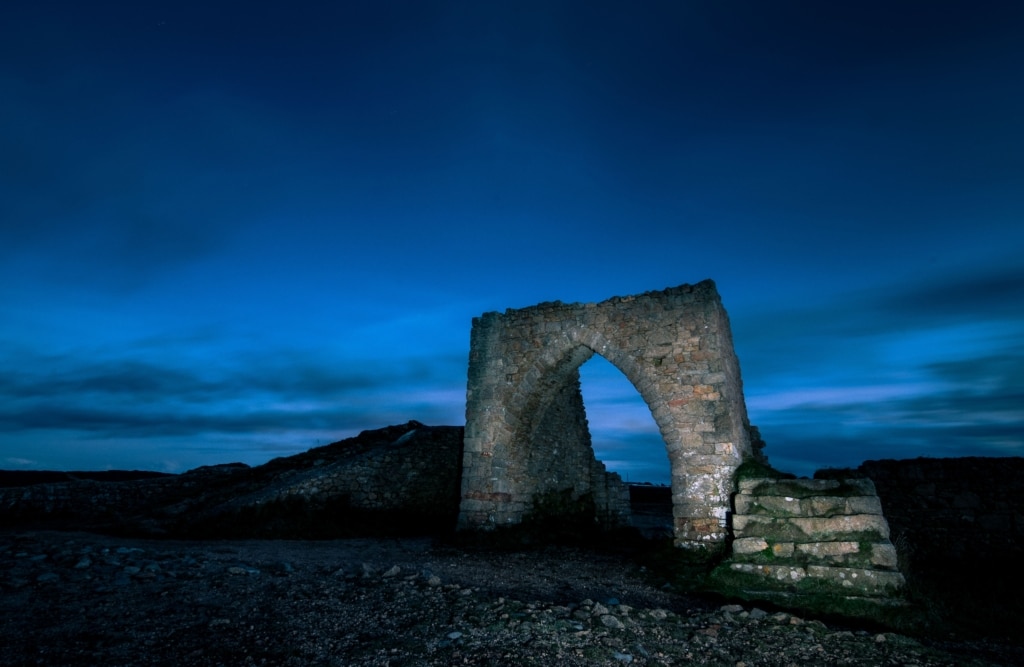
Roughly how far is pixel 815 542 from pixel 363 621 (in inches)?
239

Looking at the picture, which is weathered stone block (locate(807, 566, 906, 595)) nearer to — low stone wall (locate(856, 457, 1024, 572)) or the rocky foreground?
the rocky foreground

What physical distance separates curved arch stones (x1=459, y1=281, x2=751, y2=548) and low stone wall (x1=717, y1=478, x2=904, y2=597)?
42.5 inches

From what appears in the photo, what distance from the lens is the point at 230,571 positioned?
662 centimetres

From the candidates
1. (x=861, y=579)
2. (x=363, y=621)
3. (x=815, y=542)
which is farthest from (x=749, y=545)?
(x=363, y=621)

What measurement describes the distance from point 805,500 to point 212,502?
1286 cm

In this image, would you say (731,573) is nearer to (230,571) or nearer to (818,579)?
(818,579)

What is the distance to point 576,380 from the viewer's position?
48.0ft

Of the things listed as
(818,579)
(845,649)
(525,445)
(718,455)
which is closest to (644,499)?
(525,445)

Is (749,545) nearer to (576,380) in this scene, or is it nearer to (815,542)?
(815,542)

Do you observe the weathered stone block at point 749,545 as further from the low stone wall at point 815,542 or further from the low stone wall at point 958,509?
the low stone wall at point 958,509

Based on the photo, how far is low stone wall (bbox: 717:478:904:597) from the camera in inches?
271

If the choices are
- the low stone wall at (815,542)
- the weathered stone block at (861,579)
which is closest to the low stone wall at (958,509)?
the low stone wall at (815,542)

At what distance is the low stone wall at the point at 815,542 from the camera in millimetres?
6895

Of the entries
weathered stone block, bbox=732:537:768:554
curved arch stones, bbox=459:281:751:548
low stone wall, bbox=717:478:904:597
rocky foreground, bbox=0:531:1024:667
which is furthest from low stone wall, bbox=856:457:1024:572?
rocky foreground, bbox=0:531:1024:667
